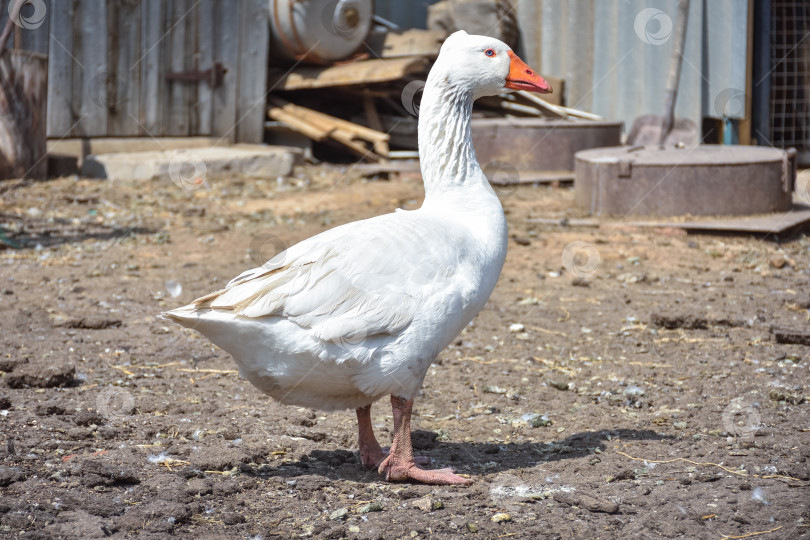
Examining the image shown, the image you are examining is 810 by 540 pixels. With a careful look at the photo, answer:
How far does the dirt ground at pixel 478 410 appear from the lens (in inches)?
130

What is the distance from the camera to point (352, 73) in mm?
12484

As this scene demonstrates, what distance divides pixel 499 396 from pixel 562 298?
2065 mm

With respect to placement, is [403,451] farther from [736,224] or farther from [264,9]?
[264,9]
